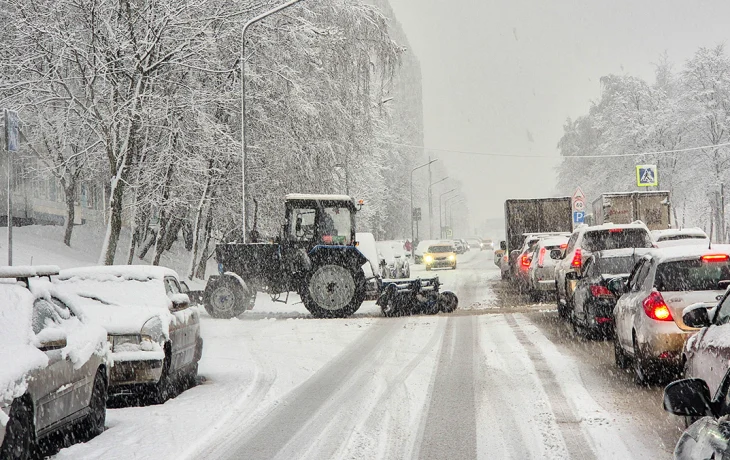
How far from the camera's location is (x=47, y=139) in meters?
26.9

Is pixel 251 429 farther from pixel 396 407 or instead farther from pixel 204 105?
pixel 204 105

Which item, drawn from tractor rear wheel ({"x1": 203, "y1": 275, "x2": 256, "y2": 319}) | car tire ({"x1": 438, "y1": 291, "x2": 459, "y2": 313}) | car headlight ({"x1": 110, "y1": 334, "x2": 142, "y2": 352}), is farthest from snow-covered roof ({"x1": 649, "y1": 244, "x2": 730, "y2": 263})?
tractor rear wheel ({"x1": 203, "y1": 275, "x2": 256, "y2": 319})

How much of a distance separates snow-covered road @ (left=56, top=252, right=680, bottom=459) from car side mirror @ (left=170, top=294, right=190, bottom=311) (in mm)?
976

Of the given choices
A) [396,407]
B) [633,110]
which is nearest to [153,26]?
[396,407]

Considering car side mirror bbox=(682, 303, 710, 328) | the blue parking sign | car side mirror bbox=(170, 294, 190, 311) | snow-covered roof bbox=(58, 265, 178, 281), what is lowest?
car side mirror bbox=(170, 294, 190, 311)

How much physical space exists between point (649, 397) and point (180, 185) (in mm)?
17360

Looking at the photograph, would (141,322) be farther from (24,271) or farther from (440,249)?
(440,249)

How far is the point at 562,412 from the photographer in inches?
340

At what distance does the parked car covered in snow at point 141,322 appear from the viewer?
30.4 ft

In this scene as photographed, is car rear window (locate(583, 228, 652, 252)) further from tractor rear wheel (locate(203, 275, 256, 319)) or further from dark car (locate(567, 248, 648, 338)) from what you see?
tractor rear wheel (locate(203, 275, 256, 319))

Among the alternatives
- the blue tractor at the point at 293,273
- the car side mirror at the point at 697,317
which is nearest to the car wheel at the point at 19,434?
the car side mirror at the point at 697,317

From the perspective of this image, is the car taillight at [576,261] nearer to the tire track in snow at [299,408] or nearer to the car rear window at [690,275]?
the tire track in snow at [299,408]

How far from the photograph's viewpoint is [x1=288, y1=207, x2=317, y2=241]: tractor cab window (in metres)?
20.3

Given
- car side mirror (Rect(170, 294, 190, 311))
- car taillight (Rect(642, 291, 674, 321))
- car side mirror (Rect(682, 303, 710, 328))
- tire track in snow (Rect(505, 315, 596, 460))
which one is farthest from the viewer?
car side mirror (Rect(170, 294, 190, 311))
